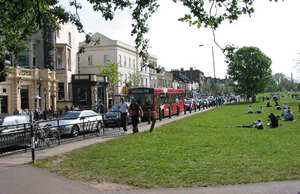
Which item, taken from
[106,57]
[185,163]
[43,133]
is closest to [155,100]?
[43,133]

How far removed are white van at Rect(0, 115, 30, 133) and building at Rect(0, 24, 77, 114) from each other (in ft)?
56.7

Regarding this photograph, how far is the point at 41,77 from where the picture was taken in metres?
39.2

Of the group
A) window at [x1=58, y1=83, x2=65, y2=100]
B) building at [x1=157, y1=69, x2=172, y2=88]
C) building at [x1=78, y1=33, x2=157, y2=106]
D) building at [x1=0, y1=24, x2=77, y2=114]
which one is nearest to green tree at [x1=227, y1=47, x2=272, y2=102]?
building at [x1=157, y1=69, x2=172, y2=88]

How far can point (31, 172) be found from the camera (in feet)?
29.0

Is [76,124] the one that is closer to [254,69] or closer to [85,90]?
[85,90]

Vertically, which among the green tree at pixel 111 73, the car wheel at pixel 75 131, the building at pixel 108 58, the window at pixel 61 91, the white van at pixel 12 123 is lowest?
the car wheel at pixel 75 131

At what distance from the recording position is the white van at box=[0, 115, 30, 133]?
1284cm

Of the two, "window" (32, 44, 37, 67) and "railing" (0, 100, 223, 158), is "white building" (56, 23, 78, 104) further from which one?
"railing" (0, 100, 223, 158)

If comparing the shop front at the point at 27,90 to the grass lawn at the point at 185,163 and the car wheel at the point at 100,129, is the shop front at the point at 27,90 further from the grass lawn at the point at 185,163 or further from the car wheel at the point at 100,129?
the grass lawn at the point at 185,163

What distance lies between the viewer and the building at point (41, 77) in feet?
114

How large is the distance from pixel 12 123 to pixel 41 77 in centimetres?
2551

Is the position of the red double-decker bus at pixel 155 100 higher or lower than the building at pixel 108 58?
lower

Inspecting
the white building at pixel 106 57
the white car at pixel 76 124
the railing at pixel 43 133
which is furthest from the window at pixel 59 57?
the railing at pixel 43 133

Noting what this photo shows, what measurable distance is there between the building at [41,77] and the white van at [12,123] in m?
17.3
